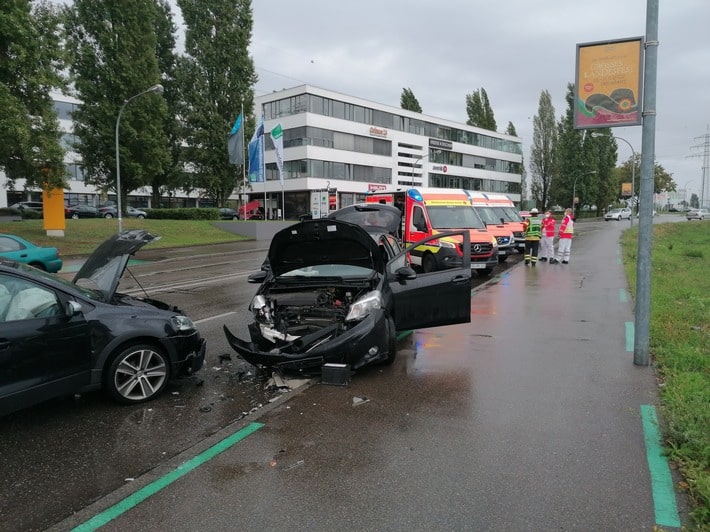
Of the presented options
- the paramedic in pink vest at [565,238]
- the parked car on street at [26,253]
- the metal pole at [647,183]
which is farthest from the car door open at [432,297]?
the paramedic in pink vest at [565,238]

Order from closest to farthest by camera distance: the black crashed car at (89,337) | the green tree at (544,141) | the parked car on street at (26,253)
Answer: the black crashed car at (89,337) < the parked car on street at (26,253) < the green tree at (544,141)

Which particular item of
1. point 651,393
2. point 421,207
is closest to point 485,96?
point 421,207

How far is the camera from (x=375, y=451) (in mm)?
3969

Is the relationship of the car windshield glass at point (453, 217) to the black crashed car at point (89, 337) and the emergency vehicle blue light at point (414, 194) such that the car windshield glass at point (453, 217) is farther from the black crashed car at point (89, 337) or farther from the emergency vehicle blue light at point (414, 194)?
the black crashed car at point (89, 337)

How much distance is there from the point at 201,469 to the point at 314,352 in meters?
1.82

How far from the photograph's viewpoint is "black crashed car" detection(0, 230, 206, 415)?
414 centimetres

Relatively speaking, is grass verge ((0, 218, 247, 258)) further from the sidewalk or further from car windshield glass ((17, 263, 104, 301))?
the sidewalk

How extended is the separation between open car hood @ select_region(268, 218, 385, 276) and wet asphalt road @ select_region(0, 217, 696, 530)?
1343 mm

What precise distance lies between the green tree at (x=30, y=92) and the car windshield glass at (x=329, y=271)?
60.9 ft

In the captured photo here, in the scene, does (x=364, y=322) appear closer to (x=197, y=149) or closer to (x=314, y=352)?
(x=314, y=352)

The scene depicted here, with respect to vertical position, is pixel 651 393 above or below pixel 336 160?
below

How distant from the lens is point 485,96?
88.4m

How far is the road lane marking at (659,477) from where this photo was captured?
10.0 feet

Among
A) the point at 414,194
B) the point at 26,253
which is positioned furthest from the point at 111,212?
the point at 414,194
